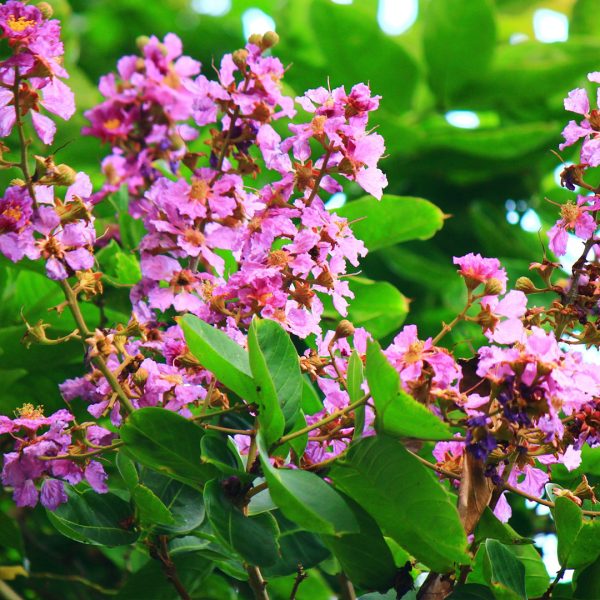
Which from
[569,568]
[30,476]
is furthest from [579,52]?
[30,476]

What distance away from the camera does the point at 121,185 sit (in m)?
1.60

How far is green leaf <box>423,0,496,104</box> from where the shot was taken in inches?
86.5

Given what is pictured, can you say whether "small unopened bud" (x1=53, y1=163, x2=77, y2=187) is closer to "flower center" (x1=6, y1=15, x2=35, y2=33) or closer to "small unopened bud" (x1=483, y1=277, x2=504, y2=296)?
"flower center" (x1=6, y1=15, x2=35, y2=33)

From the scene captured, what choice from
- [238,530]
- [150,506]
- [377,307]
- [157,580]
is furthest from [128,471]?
[377,307]

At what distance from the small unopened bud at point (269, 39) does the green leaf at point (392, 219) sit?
41cm

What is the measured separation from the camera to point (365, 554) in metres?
1.01

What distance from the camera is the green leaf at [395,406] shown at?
0.88m

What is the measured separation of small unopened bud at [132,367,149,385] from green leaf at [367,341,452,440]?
0.89 feet

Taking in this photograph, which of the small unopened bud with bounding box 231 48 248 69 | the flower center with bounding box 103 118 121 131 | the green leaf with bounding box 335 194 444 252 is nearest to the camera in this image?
the small unopened bud with bounding box 231 48 248 69

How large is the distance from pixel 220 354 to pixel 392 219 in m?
0.72

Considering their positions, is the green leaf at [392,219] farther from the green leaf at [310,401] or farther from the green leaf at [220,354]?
the green leaf at [220,354]

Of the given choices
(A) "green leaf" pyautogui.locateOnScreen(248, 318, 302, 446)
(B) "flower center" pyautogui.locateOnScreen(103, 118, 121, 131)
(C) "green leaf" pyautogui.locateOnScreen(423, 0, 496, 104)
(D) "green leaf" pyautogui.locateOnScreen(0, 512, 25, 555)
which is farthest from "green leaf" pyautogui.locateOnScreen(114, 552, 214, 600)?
(C) "green leaf" pyautogui.locateOnScreen(423, 0, 496, 104)

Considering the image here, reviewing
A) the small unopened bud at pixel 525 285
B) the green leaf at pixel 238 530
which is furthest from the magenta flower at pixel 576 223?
the green leaf at pixel 238 530

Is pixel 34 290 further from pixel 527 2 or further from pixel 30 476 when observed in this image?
pixel 527 2
